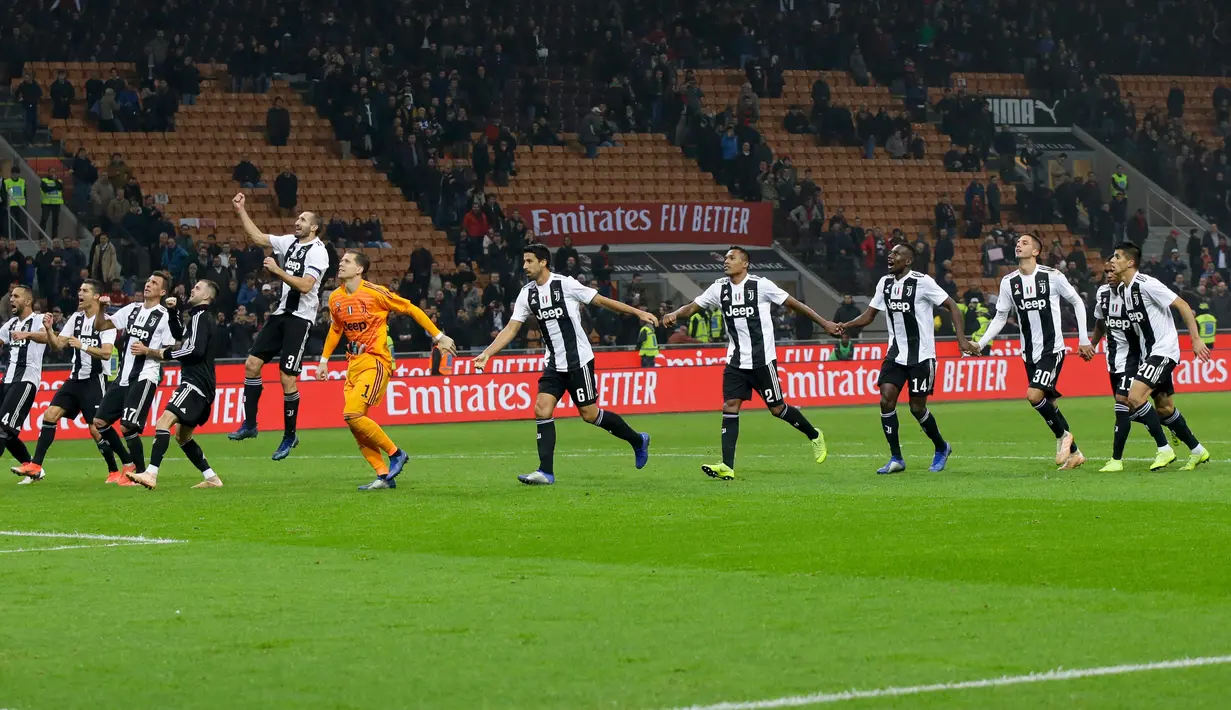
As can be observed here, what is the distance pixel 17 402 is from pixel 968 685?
14809mm

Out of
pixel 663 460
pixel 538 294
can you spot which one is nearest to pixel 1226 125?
Answer: pixel 663 460

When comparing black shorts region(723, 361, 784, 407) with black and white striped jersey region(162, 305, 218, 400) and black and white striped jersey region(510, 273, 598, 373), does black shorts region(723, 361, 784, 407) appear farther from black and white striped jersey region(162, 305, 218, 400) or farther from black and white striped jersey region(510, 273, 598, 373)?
black and white striped jersey region(162, 305, 218, 400)

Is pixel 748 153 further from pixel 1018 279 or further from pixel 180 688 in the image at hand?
pixel 180 688

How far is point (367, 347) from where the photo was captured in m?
16.2

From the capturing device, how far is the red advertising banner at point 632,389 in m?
28.1

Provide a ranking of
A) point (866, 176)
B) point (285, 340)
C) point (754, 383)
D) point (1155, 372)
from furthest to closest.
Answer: point (866, 176) → point (285, 340) → point (754, 383) → point (1155, 372)

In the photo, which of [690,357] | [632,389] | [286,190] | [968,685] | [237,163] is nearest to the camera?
[968,685]

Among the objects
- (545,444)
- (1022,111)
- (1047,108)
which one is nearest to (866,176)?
(1022,111)

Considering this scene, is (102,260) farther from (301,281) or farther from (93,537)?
(93,537)

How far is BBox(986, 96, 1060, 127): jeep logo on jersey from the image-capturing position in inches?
1940

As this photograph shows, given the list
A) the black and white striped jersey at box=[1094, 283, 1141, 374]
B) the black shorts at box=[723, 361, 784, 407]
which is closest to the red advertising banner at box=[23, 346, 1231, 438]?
the black shorts at box=[723, 361, 784, 407]

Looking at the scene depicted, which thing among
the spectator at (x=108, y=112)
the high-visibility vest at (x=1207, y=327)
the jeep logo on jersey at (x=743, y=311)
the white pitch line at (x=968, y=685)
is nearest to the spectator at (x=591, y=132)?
the spectator at (x=108, y=112)

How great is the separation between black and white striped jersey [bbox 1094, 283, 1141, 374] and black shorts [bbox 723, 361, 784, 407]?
3.22 meters

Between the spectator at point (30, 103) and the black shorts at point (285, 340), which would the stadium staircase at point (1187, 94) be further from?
the black shorts at point (285, 340)
